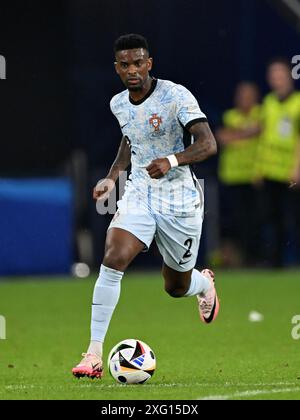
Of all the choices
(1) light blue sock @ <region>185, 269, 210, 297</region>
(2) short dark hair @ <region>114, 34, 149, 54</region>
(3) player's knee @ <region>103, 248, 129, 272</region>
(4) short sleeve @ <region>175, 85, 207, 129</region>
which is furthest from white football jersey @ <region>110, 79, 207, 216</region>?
(1) light blue sock @ <region>185, 269, 210, 297</region>

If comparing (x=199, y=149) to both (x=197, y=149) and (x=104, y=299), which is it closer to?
(x=197, y=149)

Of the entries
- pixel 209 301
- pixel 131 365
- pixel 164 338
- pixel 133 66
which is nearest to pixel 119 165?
pixel 133 66

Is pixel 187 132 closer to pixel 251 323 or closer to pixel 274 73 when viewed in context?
pixel 251 323

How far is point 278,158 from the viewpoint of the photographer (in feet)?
57.9

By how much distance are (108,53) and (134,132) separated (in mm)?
8802

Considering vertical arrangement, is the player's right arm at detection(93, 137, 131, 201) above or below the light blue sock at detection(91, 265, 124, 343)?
above

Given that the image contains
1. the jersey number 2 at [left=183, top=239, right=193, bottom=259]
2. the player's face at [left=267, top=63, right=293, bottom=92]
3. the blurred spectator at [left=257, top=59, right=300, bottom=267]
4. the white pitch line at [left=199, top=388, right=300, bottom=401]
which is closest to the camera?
the white pitch line at [left=199, top=388, right=300, bottom=401]

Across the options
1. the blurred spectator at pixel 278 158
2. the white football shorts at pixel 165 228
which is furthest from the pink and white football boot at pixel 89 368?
the blurred spectator at pixel 278 158

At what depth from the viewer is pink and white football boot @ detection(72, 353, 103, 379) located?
8.30m

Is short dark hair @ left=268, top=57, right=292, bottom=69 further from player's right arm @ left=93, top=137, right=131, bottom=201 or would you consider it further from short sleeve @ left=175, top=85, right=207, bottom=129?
short sleeve @ left=175, top=85, right=207, bottom=129

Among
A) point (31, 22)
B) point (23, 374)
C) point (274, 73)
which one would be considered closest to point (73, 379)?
point (23, 374)

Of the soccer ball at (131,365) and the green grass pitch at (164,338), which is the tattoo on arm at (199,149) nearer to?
the soccer ball at (131,365)

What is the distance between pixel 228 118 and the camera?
1788 cm

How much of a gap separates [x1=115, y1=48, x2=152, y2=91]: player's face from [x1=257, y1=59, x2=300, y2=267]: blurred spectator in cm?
843
